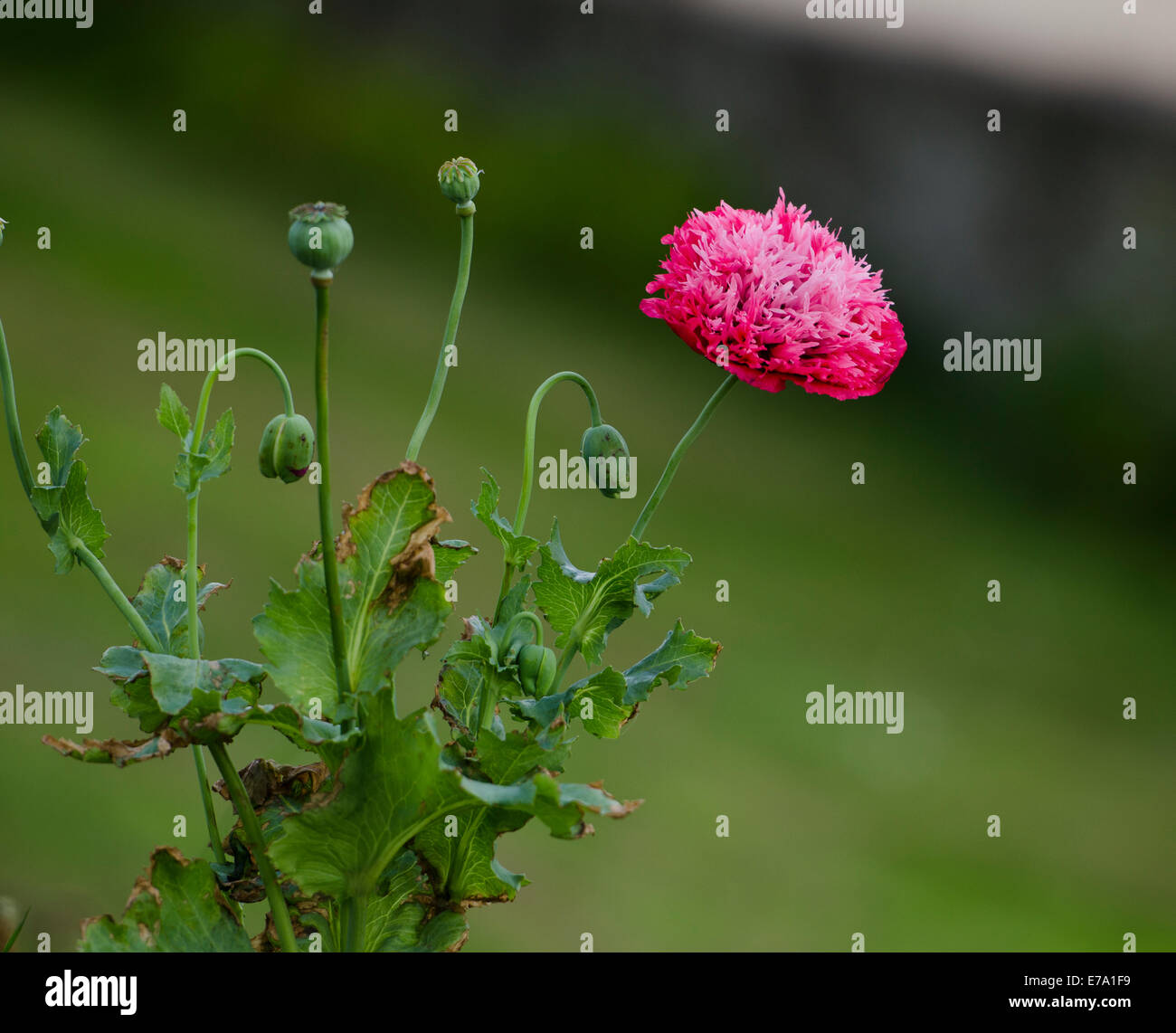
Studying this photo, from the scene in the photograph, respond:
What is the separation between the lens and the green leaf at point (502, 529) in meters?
0.43

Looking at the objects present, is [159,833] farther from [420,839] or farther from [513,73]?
[513,73]

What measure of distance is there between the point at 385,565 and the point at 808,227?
0.66 ft

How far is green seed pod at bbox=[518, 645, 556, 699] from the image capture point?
42 centimetres

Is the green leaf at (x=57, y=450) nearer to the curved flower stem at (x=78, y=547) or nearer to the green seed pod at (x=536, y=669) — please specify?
the curved flower stem at (x=78, y=547)

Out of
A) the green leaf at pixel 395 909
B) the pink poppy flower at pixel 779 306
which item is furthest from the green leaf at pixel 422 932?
the pink poppy flower at pixel 779 306

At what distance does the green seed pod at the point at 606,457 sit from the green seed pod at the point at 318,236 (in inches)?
5.6

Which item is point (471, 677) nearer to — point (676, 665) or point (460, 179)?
point (676, 665)

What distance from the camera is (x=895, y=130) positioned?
221cm

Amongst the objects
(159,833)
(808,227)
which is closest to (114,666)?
(808,227)

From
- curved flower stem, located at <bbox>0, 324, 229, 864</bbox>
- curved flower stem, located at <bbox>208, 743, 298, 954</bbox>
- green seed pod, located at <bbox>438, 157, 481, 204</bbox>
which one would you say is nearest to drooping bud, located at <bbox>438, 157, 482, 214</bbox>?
green seed pod, located at <bbox>438, 157, 481, 204</bbox>

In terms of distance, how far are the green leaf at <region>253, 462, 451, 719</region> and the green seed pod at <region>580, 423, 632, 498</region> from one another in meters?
0.08

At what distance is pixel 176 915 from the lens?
0.41 meters

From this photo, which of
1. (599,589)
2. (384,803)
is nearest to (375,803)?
(384,803)

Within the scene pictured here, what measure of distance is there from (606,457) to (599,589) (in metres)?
0.06
